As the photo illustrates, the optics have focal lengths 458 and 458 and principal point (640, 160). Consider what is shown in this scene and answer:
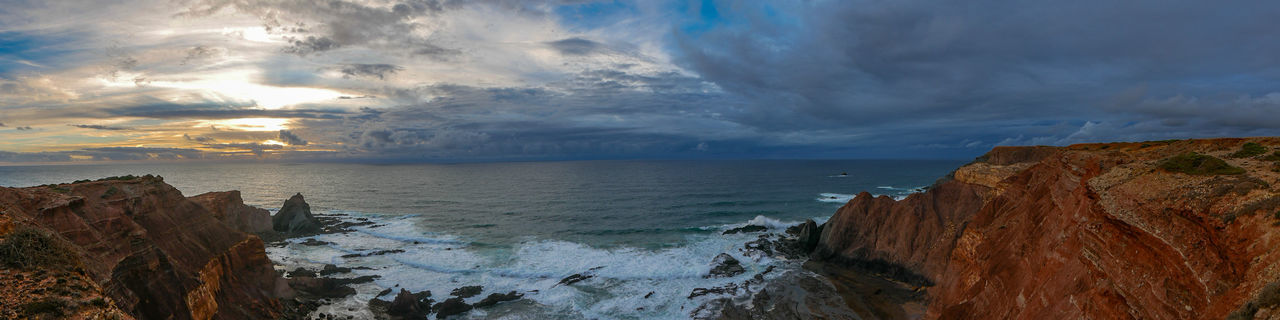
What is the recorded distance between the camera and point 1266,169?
448 inches

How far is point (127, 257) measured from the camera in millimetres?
16672

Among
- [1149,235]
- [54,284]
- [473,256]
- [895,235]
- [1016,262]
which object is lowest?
[473,256]

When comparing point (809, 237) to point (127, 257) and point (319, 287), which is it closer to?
point (319, 287)

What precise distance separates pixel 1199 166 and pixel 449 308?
30242mm

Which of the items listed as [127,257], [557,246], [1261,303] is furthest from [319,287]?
[1261,303]

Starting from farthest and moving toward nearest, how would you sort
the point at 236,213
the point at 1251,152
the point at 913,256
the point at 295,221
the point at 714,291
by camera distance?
the point at 295,221 → the point at 236,213 → the point at 913,256 → the point at 714,291 → the point at 1251,152

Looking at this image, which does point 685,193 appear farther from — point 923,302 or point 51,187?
point 51,187

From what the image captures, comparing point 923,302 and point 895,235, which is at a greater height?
point 895,235

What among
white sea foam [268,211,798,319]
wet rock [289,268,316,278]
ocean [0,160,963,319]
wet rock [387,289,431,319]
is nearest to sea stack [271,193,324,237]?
white sea foam [268,211,798,319]

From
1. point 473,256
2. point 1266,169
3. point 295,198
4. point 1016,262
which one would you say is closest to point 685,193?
point 473,256

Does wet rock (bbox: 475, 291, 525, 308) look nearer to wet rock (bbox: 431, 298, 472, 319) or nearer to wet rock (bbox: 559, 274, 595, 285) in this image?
wet rock (bbox: 431, 298, 472, 319)

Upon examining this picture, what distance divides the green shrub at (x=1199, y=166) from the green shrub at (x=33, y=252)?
2828 cm

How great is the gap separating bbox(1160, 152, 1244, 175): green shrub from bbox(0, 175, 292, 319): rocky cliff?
85.6 feet

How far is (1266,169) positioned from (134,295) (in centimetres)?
3387
